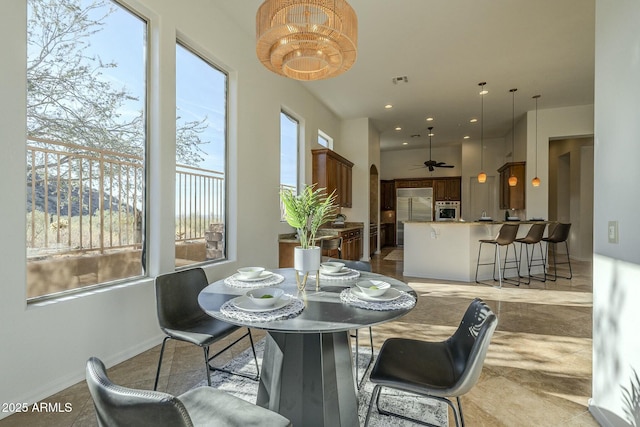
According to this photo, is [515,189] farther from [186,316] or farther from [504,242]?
[186,316]

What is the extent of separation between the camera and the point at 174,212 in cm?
291

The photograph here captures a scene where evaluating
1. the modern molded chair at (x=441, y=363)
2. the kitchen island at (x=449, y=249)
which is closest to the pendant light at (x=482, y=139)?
the kitchen island at (x=449, y=249)

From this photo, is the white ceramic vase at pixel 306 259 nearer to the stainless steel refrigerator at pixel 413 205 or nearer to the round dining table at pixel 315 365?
the round dining table at pixel 315 365

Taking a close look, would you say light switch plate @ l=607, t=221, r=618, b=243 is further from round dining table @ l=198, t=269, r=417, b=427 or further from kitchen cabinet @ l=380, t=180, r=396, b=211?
kitchen cabinet @ l=380, t=180, r=396, b=211

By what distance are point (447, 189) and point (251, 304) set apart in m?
10.0

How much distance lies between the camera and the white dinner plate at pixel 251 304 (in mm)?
1353

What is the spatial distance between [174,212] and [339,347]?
2.14 meters

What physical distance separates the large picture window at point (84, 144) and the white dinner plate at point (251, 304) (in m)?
1.54

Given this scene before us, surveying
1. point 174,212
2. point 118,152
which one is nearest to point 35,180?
point 118,152

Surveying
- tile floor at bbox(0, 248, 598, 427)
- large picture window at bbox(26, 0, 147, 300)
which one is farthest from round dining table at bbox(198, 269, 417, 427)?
large picture window at bbox(26, 0, 147, 300)

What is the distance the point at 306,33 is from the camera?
1776 millimetres

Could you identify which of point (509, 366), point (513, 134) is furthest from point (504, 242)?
point (513, 134)

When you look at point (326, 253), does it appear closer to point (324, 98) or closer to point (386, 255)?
point (324, 98)

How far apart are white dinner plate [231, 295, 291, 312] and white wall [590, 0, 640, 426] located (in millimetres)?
1670
